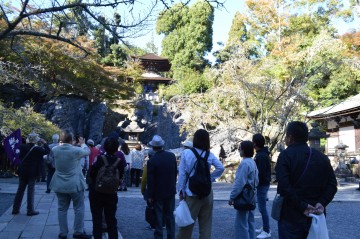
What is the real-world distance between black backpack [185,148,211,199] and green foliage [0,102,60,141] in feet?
37.0

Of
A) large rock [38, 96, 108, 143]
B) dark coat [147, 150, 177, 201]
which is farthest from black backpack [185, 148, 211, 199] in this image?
large rock [38, 96, 108, 143]

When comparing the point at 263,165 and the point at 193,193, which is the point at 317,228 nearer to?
the point at 193,193

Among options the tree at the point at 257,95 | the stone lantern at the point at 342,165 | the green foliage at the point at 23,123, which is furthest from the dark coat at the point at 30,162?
the stone lantern at the point at 342,165

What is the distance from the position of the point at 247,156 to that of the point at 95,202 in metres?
2.03

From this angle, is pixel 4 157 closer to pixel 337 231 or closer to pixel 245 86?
pixel 245 86

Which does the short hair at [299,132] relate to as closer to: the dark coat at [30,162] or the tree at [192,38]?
the dark coat at [30,162]

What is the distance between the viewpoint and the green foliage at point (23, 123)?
1402cm

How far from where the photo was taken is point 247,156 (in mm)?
4980

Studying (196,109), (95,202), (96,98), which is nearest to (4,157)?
(196,109)

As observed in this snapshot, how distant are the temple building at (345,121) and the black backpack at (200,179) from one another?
16.4 meters

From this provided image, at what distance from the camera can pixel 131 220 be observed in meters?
7.26

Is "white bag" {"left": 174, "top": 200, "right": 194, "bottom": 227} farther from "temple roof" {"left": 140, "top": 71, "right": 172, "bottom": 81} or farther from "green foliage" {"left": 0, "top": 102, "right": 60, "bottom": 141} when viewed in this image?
"temple roof" {"left": 140, "top": 71, "right": 172, "bottom": 81}

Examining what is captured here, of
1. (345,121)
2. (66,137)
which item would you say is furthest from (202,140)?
(345,121)

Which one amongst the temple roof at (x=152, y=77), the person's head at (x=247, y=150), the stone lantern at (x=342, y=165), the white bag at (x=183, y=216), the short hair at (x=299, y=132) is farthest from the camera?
the temple roof at (x=152, y=77)
